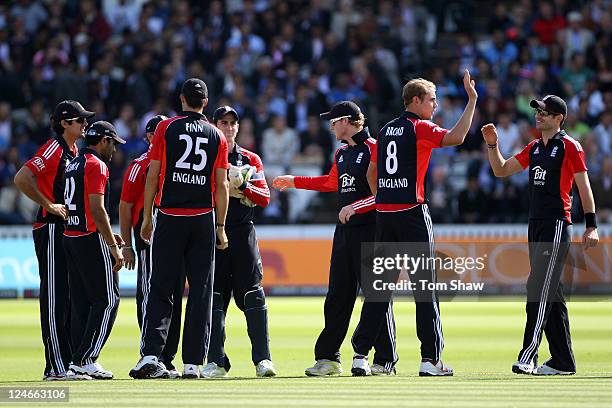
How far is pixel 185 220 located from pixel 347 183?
1877 millimetres

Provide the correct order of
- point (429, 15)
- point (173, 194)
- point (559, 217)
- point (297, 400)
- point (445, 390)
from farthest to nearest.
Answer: point (429, 15) < point (559, 217) < point (173, 194) < point (445, 390) < point (297, 400)

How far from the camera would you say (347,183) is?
40.7 feet

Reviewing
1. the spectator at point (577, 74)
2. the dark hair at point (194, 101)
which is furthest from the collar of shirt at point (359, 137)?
the spectator at point (577, 74)

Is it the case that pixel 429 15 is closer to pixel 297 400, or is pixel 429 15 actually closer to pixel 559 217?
pixel 559 217

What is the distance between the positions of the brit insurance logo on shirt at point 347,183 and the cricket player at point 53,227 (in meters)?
2.50

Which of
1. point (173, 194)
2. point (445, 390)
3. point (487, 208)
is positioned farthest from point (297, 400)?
point (487, 208)

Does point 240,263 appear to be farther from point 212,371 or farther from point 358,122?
point 358,122

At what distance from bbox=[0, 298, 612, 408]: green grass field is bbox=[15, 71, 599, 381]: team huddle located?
373 millimetres

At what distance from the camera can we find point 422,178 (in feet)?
38.7

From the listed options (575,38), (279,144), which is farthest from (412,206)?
(575,38)

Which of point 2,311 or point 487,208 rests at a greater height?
point 487,208

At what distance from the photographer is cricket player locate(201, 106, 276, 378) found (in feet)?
39.7

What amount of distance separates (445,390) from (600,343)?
6086 mm

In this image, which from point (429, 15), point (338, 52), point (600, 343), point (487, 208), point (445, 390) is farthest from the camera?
point (429, 15)
